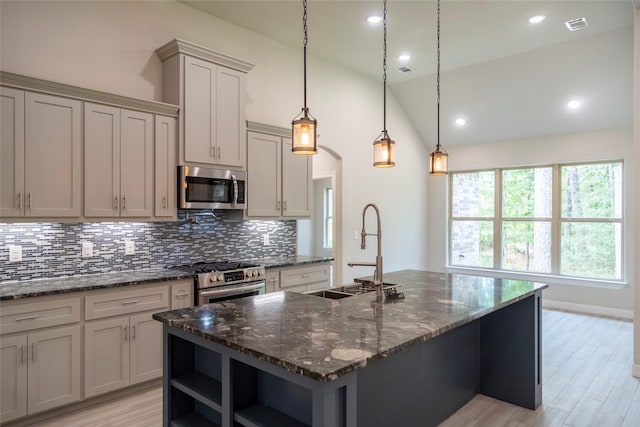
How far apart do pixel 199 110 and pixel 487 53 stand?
3.63 m

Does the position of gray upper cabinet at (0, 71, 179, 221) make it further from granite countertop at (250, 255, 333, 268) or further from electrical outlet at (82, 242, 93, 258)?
granite countertop at (250, 255, 333, 268)

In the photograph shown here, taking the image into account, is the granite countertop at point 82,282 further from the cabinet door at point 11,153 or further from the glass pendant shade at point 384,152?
the glass pendant shade at point 384,152

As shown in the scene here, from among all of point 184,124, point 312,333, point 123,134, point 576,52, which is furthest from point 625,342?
point 123,134

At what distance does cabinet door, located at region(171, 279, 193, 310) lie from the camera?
338 centimetres

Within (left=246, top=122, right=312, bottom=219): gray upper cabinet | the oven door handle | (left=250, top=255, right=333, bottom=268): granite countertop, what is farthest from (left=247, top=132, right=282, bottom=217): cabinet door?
the oven door handle

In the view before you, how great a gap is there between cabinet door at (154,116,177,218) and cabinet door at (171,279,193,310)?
62cm

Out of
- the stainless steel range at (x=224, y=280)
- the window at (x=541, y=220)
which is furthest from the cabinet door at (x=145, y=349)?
the window at (x=541, y=220)

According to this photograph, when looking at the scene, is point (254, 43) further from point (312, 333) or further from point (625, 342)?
point (625, 342)

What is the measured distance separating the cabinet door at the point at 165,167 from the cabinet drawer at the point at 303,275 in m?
1.29

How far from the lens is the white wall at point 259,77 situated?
3.19 m

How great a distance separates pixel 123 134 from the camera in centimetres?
331

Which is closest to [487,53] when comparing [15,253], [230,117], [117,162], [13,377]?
[230,117]

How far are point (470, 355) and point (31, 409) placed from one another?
3047 mm

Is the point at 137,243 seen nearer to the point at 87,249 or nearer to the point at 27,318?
the point at 87,249
